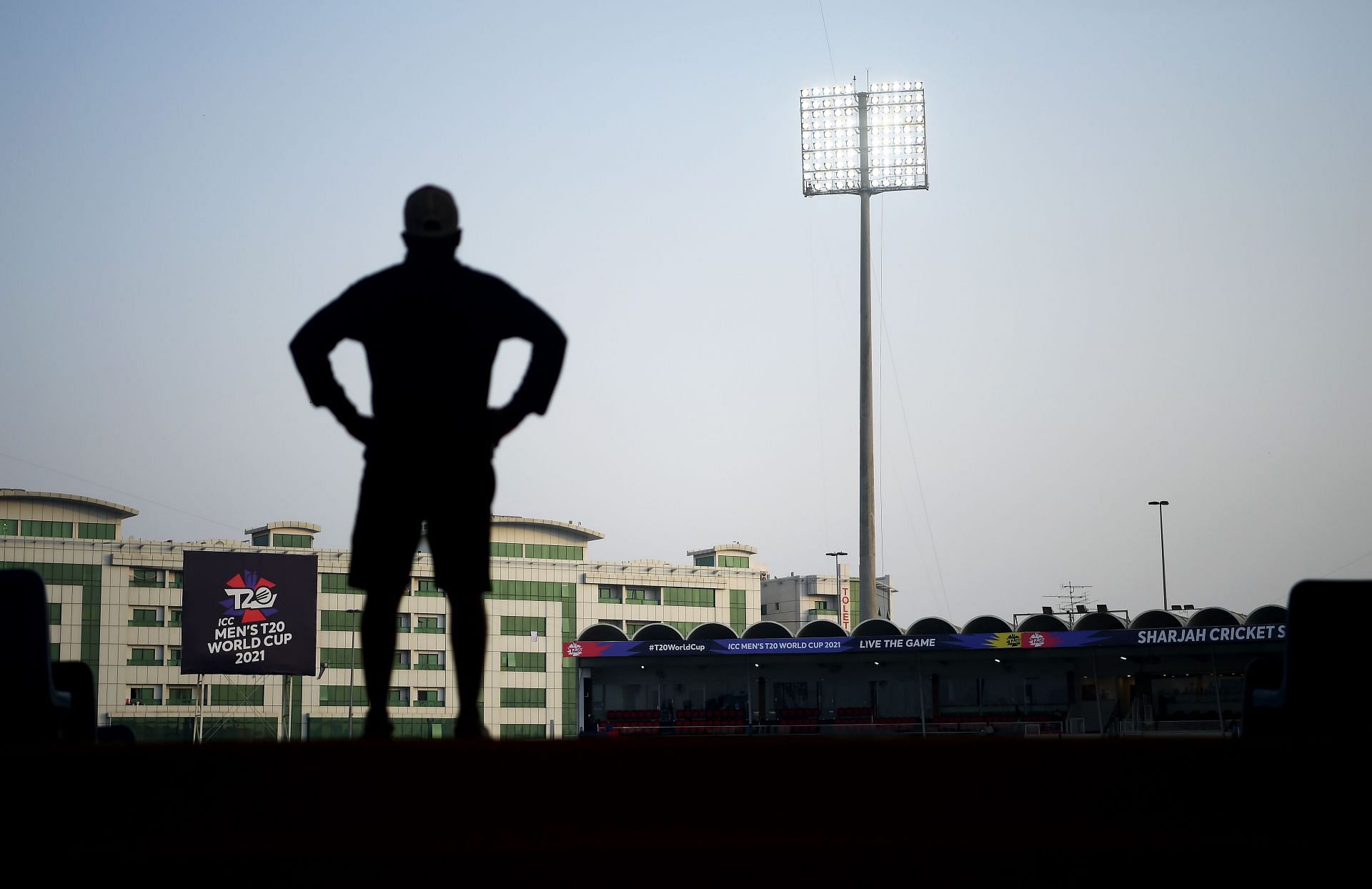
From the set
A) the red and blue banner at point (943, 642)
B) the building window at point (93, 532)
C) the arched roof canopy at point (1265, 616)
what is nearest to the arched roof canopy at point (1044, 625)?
the red and blue banner at point (943, 642)

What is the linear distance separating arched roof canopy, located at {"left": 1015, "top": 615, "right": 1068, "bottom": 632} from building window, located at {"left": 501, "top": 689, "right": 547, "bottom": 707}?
56.1 metres

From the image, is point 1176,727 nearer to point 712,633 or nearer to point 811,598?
point 712,633

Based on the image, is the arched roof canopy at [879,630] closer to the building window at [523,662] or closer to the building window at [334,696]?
the building window at [334,696]

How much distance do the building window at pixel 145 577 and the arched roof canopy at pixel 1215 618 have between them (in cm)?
6650

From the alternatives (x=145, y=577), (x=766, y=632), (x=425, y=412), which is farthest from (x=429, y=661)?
(x=425, y=412)

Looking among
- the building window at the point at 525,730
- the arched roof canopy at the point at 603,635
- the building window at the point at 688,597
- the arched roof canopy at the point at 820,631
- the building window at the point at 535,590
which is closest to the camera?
the arched roof canopy at the point at 820,631

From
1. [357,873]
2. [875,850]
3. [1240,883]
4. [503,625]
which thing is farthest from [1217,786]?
[503,625]

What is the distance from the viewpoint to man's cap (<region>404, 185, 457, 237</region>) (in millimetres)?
4820

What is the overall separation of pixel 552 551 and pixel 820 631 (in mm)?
61737

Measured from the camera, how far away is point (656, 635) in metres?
45.5

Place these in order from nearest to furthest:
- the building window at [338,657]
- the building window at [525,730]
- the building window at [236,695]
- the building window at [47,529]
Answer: the building window at [236,695] → the building window at [525,730] → the building window at [338,657] → the building window at [47,529]

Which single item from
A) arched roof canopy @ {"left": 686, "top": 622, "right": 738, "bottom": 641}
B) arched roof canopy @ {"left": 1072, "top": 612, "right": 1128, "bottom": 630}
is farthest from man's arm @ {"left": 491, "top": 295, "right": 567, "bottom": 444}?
arched roof canopy @ {"left": 686, "top": 622, "right": 738, "bottom": 641}

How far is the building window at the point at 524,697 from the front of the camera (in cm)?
9156

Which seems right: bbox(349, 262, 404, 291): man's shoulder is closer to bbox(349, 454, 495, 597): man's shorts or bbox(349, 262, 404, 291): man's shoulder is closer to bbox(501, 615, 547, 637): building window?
bbox(349, 454, 495, 597): man's shorts
